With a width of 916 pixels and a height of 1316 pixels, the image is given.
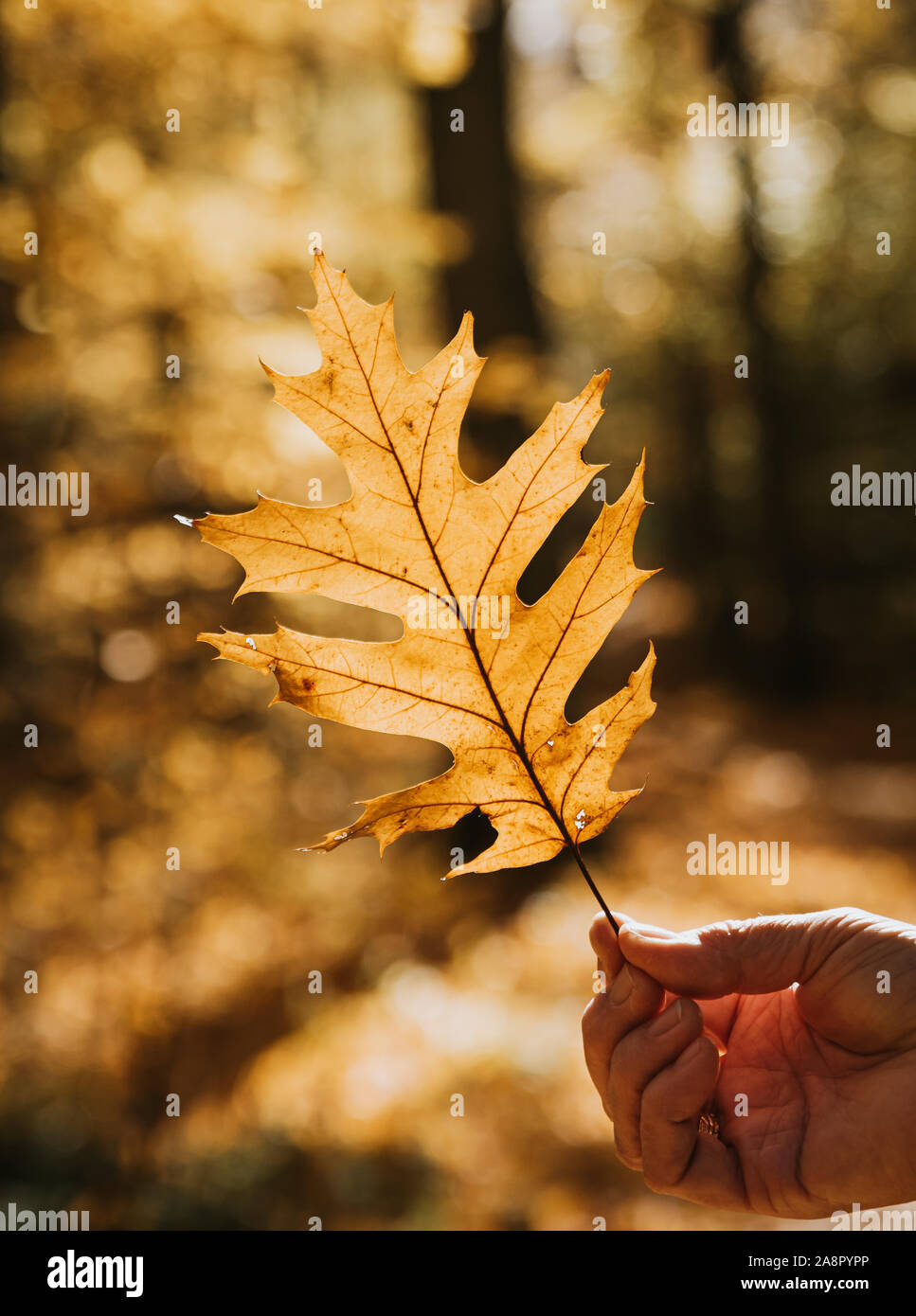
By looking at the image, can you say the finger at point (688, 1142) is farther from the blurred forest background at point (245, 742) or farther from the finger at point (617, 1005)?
the blurred forest background at point (245, 742)

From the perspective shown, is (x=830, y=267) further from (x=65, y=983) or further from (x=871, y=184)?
(x=65, y=983)

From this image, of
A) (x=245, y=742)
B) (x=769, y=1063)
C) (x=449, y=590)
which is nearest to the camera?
(x=449, y=590)

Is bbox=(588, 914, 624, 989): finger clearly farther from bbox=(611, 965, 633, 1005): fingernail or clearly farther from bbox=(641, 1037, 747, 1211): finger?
bbox=(641, 1037, 747, 1211): finger

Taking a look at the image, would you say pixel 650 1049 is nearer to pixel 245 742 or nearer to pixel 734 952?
pixel 734 952

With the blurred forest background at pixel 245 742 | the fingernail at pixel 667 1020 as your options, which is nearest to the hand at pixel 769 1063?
the fingernail at pixel 667 1020

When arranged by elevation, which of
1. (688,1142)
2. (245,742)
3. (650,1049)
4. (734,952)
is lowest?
(688,1142)

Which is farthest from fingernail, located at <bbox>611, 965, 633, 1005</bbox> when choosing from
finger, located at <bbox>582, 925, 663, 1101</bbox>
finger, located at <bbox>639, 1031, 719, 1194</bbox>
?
finger, located at <bbox>639, 1031, 719, 1194</bbox>

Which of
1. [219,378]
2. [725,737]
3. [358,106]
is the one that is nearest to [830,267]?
[725,737]

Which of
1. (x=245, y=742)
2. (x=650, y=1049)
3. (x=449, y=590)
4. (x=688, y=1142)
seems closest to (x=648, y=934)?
(x=650, y=1049)
